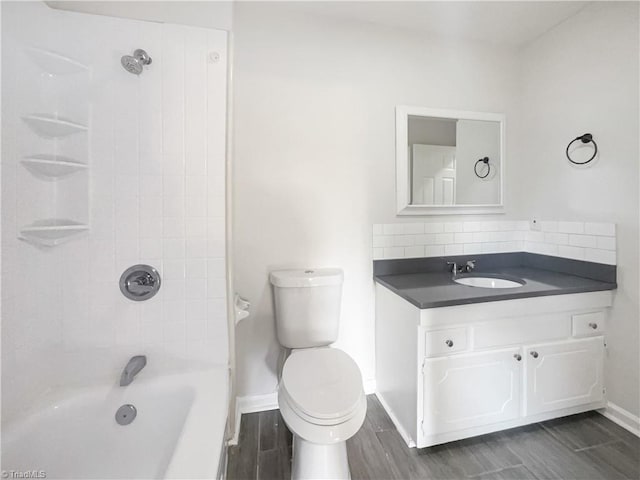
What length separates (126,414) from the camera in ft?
3.47

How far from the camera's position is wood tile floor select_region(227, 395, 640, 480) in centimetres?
121

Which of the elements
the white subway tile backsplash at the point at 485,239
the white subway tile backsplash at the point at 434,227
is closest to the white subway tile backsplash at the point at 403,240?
the white subway tile backsplash at the point at 485,239

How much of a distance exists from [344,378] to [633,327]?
62.1 inches

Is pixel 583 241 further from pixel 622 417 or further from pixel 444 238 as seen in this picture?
pixel 622 417

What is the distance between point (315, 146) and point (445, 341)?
49.9 inches

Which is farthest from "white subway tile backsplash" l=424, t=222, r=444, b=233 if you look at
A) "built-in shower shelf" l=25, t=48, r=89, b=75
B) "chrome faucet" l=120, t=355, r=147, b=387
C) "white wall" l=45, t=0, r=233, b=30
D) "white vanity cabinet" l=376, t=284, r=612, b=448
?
"built-in shower shelf" l=25, t=48, r=89, b=75

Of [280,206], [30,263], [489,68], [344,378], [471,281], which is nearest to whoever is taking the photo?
[30,263]

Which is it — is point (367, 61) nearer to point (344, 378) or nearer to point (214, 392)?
point (344, 378)


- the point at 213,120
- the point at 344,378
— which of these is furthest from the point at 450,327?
the point at 213,120

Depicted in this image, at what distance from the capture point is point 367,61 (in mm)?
1704

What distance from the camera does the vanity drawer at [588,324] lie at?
1.46 m

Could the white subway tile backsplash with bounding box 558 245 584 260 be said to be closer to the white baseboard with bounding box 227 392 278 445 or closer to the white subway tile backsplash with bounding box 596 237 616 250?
the white subway tile backsplash with bounding box 596 237 616 250

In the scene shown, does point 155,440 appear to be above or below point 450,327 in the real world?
below

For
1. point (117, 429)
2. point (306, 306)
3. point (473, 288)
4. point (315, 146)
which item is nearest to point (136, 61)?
point (315, 146)
